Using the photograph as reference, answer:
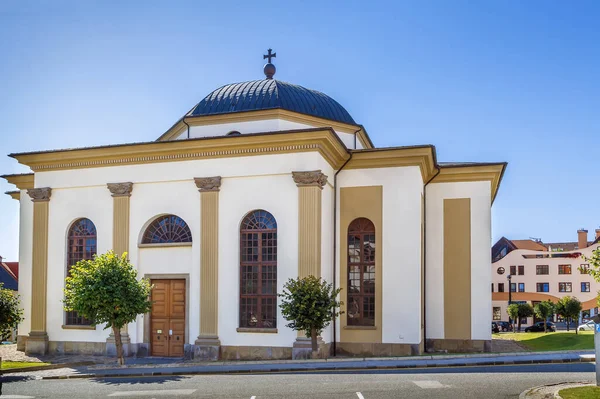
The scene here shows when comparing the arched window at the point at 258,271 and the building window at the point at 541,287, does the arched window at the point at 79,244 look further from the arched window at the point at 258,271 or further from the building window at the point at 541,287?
the building window at the point at 541,287

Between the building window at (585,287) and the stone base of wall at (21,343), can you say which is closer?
the stone base of wall at (21,343)

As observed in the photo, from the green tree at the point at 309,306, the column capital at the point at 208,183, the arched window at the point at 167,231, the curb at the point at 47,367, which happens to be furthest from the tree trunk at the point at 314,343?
the curb at the point at 47,367

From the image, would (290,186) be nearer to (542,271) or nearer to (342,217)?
(342,217)

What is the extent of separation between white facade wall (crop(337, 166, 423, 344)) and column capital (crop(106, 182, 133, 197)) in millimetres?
10303

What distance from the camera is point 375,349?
24.0 meters

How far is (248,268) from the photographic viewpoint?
23.8 metres

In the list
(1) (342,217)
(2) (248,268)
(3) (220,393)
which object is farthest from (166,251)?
(3) (220,393)

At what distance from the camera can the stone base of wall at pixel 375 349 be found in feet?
77.5

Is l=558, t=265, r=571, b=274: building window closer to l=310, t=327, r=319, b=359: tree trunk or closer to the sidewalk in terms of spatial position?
the sidewalk

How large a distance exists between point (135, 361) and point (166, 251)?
14.3 feet

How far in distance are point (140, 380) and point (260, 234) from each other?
7.66m

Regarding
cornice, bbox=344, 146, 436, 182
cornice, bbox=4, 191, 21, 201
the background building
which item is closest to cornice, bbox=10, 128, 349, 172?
cornice, bbox=344, 146, 436, 182

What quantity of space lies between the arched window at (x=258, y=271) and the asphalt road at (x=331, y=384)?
5.25 metres

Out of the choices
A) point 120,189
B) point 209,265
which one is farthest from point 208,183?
point 120,189
